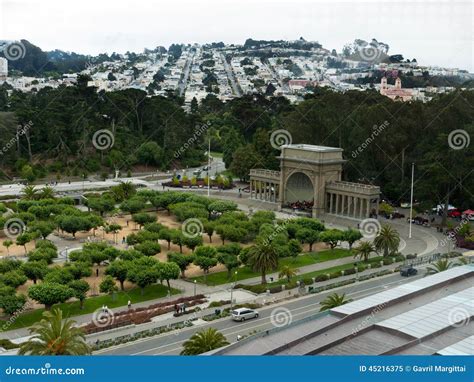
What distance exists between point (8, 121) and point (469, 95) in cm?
3763

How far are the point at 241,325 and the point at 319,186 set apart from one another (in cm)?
2220

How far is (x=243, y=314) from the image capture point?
26.0 m

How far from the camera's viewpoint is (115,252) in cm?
3234

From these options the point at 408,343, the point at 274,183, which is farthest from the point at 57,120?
the point at 408,343

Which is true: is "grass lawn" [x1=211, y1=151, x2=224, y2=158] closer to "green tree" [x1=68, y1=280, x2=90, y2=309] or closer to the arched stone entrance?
the arched stone entrance

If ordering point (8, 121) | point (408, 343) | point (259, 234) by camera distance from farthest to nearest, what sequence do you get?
1. point (8, 121)
2. point (259, 234)
3. point (408, 343)

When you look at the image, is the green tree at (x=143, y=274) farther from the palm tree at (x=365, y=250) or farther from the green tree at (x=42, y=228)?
the palm tree at (x=365, y=250)

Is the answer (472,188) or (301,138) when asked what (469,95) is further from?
(301,138)

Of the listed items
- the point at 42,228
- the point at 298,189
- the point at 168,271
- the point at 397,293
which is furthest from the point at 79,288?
the point at 298,189

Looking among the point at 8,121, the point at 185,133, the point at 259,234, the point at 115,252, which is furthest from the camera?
the point at 185,133

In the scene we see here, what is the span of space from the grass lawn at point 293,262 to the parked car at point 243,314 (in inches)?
194

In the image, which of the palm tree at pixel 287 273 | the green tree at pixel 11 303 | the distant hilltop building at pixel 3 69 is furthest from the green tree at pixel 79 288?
the distant hilltop building at pixel 3 69

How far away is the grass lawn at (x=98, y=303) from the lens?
2588cm

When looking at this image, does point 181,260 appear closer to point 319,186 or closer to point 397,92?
point 319,186
